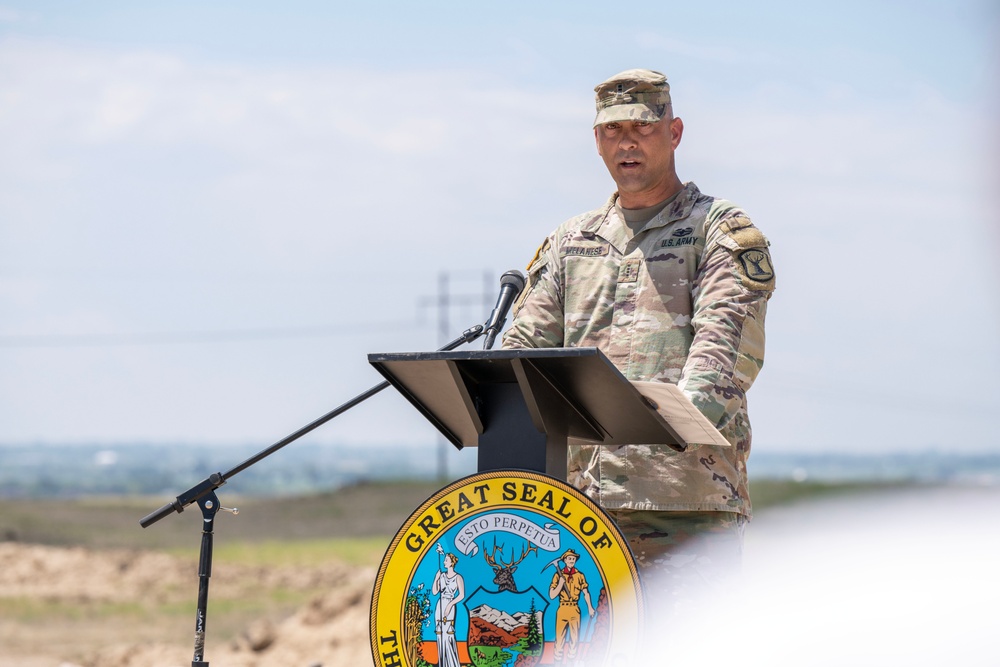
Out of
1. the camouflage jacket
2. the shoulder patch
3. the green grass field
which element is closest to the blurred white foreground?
the camouflage jacket

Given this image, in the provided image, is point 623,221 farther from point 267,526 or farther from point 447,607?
point 267,526

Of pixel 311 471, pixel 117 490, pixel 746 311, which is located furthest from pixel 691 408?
pixel 311 471

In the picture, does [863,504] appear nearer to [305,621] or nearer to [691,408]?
[691,408]

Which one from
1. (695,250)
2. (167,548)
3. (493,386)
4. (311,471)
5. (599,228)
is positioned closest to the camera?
(493,386)

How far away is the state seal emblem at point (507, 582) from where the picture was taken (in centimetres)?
240

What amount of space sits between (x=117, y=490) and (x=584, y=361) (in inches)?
3729

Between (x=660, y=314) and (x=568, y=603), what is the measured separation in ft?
2.92

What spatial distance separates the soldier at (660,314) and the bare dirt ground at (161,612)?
3873mm

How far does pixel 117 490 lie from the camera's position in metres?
92.4

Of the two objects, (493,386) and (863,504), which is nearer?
(863,504)

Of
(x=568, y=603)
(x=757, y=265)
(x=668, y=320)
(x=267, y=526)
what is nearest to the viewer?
(x=568, y=603)

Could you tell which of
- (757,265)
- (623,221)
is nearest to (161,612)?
(623,221)

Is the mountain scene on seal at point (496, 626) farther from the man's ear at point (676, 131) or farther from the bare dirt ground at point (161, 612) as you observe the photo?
the bare dirt ground at point (161, 612)

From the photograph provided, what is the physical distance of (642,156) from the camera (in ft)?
10.4
